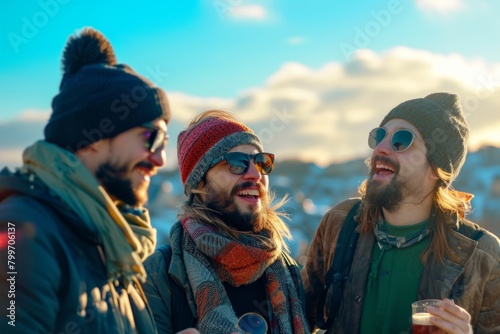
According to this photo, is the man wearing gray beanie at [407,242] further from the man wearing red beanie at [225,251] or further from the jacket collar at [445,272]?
the man wearing red beanie at [225,251]

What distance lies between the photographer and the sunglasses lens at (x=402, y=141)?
4.61m

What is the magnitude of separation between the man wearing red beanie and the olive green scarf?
3.73 feet

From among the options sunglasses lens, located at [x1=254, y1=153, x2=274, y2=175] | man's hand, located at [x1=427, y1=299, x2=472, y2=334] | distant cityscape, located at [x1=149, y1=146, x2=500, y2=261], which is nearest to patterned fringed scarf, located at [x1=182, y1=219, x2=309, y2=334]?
sunglasses lens, located at [x1=254, y1=153, x2=274, y2=175]

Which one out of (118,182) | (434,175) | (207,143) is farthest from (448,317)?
(118,182)

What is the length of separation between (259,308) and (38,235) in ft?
6.71

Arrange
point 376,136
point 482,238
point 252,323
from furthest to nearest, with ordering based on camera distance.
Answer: point 376,136 < point 482,238 < point 252,323

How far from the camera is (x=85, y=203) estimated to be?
2.69 m

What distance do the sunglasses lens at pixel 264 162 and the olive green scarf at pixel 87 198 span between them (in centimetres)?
172

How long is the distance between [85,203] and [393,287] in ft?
8.29

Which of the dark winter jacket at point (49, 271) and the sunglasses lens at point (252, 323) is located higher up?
the dark winter jacket at point (49, 271)

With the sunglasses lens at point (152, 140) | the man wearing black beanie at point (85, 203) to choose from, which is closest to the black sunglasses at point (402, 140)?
the man wearing black beanie at point (85, 203)

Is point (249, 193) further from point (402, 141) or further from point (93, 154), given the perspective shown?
point (93, 154)

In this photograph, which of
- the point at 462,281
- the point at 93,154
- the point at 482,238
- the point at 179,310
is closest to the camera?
the point at 93,154

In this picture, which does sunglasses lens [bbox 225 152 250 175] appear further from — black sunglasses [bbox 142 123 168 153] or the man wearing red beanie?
black sunglasses [bbox 142 123 168 153]
